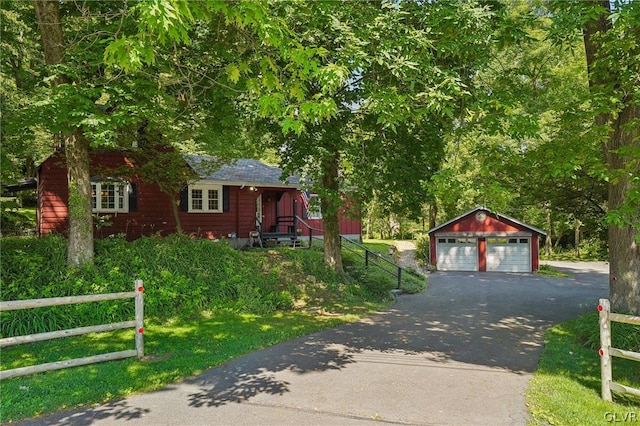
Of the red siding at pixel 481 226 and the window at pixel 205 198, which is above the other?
the window at pixel 205 198

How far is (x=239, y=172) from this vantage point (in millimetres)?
18344

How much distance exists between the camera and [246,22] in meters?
4.07

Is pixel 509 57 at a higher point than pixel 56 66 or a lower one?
higher

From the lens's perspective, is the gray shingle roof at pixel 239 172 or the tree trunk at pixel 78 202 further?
the gray shingle roof at pixel 239 172

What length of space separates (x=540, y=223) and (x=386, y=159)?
91.1 ft

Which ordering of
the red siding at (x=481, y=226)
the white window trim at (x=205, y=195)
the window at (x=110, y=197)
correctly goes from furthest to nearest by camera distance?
1. the red siding at (x=481, y=226)
2. the white window trim at (x=205, y=195)
3. the window at (x=110, y=197)

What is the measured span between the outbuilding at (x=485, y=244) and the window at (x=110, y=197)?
17.5 meters

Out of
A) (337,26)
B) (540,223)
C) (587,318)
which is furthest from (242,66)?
(540,223)

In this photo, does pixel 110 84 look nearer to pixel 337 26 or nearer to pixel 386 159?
pixel 337 26

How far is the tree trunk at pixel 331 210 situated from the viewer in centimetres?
1193

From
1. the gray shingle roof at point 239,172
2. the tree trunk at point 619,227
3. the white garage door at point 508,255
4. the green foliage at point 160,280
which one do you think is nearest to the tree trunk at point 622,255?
the tree trunk at point 619,227

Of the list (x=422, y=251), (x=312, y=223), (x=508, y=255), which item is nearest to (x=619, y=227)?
(x=312, y=223)

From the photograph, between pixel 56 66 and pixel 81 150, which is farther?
pixel 81 150

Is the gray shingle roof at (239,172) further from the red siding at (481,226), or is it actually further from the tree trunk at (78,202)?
the red siding at (481,226)
